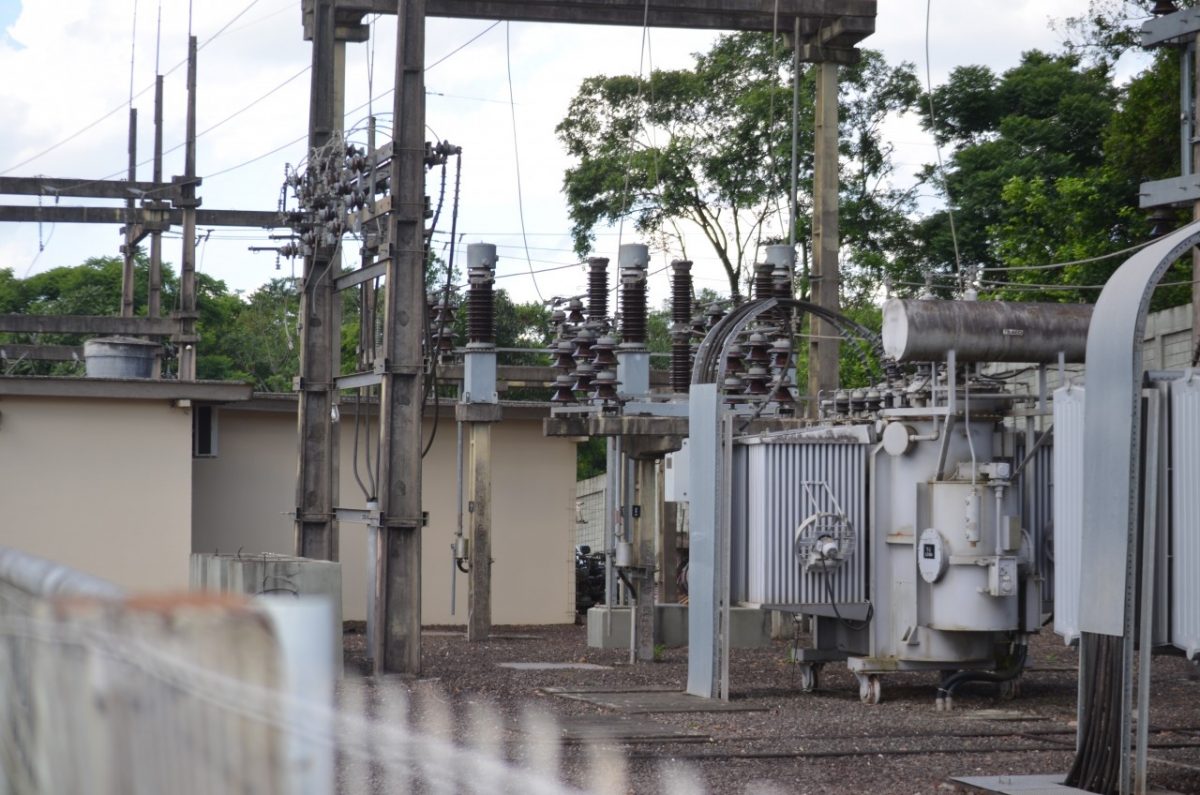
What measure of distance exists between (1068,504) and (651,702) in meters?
5.04

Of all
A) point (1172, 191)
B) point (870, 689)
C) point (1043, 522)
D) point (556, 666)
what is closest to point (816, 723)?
point (870, 689)

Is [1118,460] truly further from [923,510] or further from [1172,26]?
[1172,26]

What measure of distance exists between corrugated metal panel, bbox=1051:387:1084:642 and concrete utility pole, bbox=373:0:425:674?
7.48 metres

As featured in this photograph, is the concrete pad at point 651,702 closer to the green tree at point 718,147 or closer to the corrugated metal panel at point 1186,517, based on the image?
the corrugated metal panel at point 1186,517

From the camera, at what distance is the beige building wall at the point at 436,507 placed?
22547mm

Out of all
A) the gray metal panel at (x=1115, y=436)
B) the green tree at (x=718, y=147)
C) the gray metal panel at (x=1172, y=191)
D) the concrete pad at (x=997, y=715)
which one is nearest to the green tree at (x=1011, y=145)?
the green tree at (x=718, y=147)

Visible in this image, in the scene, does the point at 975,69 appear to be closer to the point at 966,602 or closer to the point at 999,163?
the point at 999,163

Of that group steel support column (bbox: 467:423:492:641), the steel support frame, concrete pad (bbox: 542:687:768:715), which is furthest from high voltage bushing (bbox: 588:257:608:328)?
the steel support frame

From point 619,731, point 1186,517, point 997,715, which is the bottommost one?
point 997,715

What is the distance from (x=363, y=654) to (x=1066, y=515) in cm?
995

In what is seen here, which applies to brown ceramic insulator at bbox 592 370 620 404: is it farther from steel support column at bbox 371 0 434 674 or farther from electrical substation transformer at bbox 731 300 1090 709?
electrical substation transformer at bbox 731 300 1090 709

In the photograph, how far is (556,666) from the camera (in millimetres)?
17422

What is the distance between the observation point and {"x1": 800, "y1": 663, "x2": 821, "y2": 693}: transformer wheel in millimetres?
14867

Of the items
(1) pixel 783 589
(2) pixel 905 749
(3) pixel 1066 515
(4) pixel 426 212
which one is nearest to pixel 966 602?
(1) pixel 783 589
